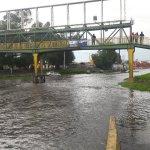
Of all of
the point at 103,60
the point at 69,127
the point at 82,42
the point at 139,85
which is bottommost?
the point at 139,85

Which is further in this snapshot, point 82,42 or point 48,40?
point 48,40

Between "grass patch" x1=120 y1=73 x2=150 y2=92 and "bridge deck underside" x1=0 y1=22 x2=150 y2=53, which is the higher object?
"bridge deck underside" x1=0 y1=22 x2=150 y2=53

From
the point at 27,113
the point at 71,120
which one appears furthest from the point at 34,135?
the point at 27,113

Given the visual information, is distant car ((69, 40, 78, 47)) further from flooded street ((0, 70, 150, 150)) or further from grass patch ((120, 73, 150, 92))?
flooded street ((0, 70, 150, 150))

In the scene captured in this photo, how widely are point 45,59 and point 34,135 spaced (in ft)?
353

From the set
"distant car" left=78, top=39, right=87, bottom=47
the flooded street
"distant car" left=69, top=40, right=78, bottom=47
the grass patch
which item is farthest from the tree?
the flooded street

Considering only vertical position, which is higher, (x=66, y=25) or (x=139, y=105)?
(x=66, y=25)

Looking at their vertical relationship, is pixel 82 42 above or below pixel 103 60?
above

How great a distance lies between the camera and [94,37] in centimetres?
6125

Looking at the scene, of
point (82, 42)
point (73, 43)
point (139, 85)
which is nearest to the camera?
point (139, 85)

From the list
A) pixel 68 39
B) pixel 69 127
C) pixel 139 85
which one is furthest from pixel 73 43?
pixel 69 127

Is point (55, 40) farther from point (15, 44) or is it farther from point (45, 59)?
point (45, 59)

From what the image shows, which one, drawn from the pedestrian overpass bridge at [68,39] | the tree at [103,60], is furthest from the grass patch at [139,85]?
the tree at [103,60]

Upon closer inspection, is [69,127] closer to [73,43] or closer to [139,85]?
[139,85]
